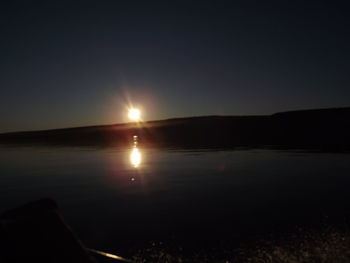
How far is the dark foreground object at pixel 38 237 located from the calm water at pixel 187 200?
16.1 feet

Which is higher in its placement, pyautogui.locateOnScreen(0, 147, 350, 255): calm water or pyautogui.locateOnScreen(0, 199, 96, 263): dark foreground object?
pyautogui.locateOnScreen(0, 147, 350, 255): calm water

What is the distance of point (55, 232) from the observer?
15.1 feet

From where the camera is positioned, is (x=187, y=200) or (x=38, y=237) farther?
(x=187, y=200)

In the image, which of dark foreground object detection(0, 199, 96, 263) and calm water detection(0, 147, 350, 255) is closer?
dark foreground object detection(0, 199, 96, 263)

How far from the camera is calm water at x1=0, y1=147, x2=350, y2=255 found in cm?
1067

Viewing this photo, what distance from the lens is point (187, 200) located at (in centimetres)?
1516

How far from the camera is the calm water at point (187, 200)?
10.7 m

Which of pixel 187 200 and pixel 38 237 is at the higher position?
pixel 187 200

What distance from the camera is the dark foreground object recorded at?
4.08 m

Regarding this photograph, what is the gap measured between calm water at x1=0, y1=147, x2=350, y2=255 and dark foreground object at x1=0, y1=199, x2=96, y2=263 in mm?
4893

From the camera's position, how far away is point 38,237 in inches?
172

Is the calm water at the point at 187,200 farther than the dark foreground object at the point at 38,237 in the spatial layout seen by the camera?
Yes

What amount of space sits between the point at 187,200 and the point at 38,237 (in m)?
11.3

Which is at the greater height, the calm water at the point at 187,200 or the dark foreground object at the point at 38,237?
the calm water at the point at 187,200
